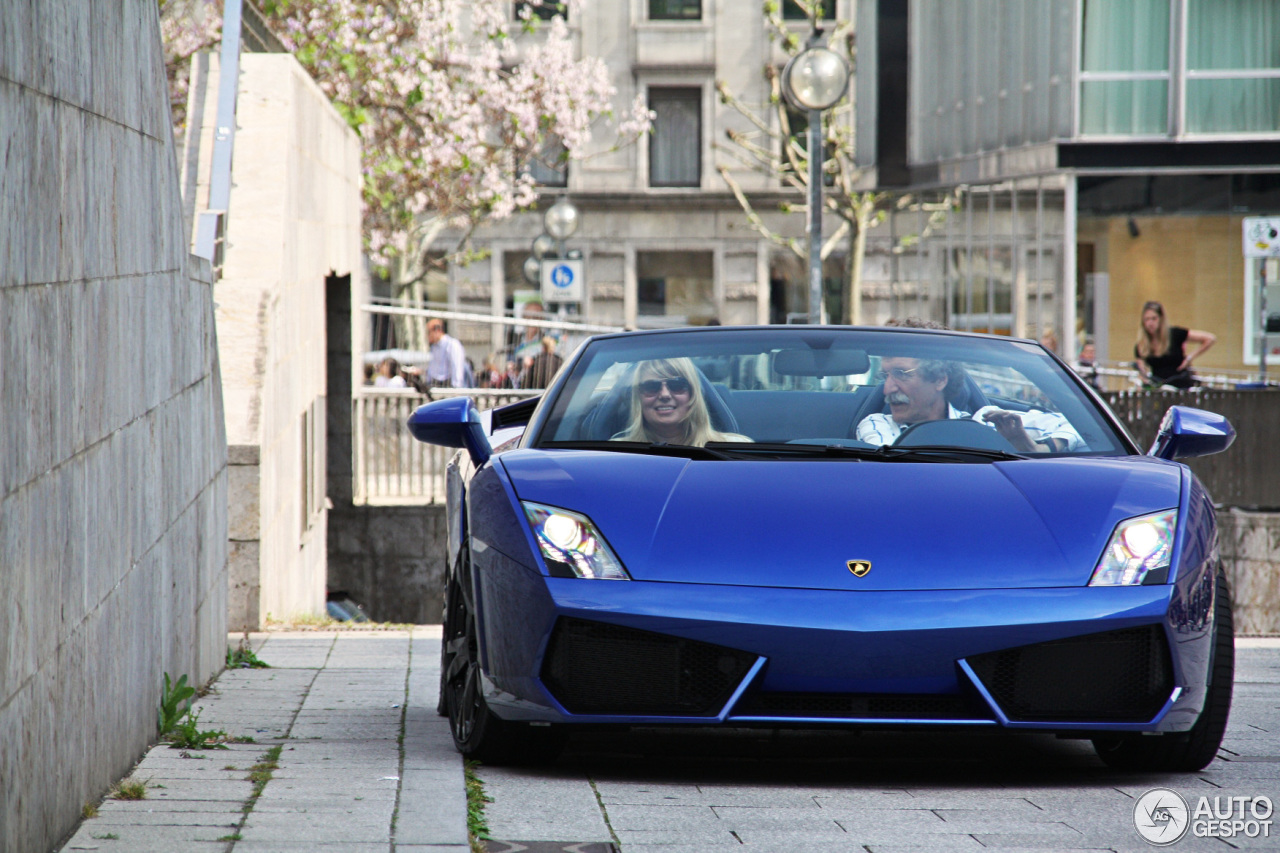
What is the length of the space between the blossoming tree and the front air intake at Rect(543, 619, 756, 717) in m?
9.50

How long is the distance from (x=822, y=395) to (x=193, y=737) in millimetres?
2210

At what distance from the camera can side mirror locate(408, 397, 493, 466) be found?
5.57 m

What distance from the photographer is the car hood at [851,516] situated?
181 inches

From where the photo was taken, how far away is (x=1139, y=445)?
1366 cm

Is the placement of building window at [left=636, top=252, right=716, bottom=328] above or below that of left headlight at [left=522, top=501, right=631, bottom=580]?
above

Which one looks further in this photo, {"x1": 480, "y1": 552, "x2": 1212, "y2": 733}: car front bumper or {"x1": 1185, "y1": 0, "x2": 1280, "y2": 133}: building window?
{"x1": 1185, "y1": 0, "x2": 1280, "y2": 133}: building window

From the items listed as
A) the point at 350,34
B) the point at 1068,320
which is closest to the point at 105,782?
the point at 350,34

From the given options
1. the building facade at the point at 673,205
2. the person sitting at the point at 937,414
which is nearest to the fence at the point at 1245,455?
the person sitting at the point at 937,414

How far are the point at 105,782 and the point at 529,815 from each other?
111 centimetres

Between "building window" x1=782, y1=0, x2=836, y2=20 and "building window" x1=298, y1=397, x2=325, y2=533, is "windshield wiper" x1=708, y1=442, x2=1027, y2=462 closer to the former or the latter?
"building window" x1=298, y1=397, x2=325, y2=533

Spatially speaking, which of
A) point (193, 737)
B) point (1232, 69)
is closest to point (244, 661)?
point (193, 737)

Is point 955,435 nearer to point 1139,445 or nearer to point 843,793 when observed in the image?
point 843,793

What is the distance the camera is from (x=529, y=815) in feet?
14.1

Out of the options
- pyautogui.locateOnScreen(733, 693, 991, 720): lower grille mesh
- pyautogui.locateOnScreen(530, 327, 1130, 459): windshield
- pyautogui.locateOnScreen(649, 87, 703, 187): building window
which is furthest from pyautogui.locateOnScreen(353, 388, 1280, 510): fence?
pyautogui.locateOnScreen(649, 87, 703, 187): building window
